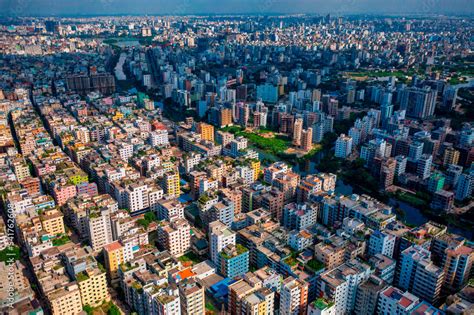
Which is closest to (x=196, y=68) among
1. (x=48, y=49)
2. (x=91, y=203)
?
(x=48, y=49)

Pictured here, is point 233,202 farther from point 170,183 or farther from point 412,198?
point 412,198

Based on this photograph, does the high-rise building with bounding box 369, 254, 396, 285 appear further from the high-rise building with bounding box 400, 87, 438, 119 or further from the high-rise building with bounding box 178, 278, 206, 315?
the high-rise building with bounding box 400, 87, 438, 119

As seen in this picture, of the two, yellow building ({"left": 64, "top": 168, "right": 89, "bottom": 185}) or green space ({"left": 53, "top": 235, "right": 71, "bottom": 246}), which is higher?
yellow building ({"left": 64, "top": 168, "right": 89, "bottom": 185})

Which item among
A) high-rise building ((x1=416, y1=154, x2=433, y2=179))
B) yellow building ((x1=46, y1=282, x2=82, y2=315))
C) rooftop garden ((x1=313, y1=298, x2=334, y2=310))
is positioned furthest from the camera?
high-rise building ((x1=416, y1=154, x2=433, y2=179))

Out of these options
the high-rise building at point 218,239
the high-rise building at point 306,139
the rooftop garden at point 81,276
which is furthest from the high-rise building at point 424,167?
the rooftop garden at point 81,276

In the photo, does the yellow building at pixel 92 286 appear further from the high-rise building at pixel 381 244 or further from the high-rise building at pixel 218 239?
the high-rise building at pixel 381 244

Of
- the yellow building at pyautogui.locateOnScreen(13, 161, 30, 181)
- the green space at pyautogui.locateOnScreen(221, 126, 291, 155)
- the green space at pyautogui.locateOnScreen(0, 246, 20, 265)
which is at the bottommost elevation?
the green space at pyautogui.locateOnScreen(221, 126, 291, 155)

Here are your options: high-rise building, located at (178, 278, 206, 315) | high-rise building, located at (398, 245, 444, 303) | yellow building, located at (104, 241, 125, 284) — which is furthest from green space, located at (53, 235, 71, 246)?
high-rise building, located at (398, 245, 444, 303)

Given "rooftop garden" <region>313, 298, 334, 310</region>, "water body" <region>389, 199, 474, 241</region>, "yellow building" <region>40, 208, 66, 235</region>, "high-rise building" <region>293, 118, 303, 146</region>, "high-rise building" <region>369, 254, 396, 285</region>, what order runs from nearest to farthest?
"rooftop garden" <region>313, 298, 334, 310</region>
"high-rise building" <region>369, 254, 396, 285</region>
"yellow building" <region>40, 208, 66, 235</region>
"water body" <region>389, 199, 474, 241</region>
"high-rise building" <region>293, 118, 303, 146</region>
